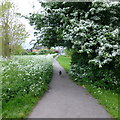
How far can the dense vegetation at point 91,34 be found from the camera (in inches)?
270

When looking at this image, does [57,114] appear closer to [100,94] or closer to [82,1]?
[100,94]

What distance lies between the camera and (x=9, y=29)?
14555 mm

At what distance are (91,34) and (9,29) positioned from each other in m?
10.2

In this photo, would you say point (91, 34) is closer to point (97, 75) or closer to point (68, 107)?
point (97, 75)

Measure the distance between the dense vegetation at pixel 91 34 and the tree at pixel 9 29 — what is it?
618 centimetres

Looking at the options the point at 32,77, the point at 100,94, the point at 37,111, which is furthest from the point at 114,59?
the point at 37,111

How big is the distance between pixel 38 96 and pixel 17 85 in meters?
1.14

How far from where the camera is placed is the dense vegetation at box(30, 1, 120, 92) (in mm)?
6863

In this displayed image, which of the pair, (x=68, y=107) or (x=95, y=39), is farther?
(x=95, y=39)

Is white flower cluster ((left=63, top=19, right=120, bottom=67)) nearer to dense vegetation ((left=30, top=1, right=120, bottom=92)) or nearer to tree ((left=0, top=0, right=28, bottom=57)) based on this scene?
dense vegetation ((left=30, top=1, right=120, bottom=92))

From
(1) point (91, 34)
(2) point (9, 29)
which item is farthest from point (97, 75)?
(2) point (9, 29)

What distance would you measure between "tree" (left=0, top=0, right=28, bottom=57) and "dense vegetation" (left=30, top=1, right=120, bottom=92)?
6183mm

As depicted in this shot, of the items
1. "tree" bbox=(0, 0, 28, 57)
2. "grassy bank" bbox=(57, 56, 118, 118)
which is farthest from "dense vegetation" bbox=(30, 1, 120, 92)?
"tree" bbox=(0, 0, 28, 57)

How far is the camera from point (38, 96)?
5.57 m
